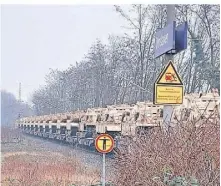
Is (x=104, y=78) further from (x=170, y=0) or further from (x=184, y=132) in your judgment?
(x=170, y=0)

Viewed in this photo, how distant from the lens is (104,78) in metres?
4.01

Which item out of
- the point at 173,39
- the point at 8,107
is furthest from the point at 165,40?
the point at 8,107

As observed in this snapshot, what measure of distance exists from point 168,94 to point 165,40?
12.3 inches

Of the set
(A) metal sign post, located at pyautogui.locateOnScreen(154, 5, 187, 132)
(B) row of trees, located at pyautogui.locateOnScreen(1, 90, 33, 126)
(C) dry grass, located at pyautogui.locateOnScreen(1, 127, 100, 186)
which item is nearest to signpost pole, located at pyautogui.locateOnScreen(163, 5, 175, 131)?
(A) metal sign post, located at pyautogui.locateOnScreen(154, 5, 187, 132)

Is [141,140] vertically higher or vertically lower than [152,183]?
higher

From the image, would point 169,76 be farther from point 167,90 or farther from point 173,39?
point 173,39

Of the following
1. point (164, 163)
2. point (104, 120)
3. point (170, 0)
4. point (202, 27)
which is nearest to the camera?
point (170, 0)

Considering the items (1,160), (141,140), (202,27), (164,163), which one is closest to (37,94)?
(1,160)

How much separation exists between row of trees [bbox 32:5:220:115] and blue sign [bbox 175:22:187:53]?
13.6 inches

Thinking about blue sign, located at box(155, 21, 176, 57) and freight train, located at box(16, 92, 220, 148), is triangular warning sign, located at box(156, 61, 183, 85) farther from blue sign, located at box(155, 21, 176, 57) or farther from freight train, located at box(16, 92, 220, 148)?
freight train, located at box(16, 92, 220, 148)

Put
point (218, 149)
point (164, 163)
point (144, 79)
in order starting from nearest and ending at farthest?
point (218, 149)
point (164, 163)
point (144, 79)

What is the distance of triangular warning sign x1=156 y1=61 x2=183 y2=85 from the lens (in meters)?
2.98

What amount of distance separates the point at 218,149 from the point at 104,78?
5.18 feet

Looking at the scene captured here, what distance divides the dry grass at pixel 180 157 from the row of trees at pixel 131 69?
25.3 inches
